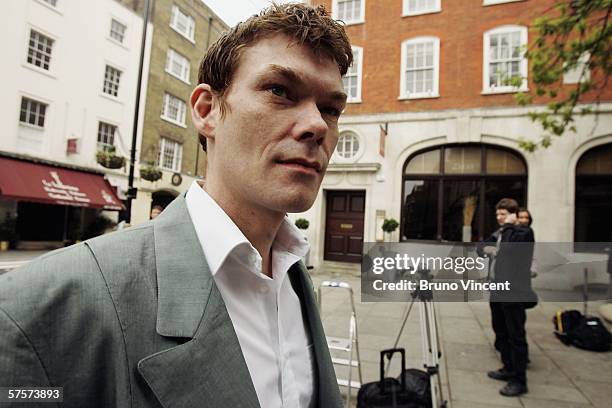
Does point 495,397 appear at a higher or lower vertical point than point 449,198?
lower

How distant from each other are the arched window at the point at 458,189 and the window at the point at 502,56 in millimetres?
2208

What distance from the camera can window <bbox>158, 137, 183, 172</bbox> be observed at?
68.5 feet

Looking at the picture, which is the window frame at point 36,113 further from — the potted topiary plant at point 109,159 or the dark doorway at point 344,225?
the dark doorway at point 344,225

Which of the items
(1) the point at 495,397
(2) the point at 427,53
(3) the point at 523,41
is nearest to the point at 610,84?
(3) the point at 523,41

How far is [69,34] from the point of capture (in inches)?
632

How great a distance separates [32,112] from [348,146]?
13.6 m

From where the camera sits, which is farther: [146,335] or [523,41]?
[523,41]

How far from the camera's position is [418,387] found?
11.0 ft

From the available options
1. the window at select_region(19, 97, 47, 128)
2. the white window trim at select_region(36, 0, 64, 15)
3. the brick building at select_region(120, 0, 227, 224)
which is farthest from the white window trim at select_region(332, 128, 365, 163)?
the white window trim at select_region(36, 0, 64, 15)

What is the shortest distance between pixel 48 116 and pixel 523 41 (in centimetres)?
1920

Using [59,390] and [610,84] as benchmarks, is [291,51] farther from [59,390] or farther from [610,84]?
[610,84]

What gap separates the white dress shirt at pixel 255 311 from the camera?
110cm

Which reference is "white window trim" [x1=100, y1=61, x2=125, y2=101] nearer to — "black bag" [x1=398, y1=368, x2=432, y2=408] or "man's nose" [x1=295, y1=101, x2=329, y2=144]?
"black bag" [x1=398, y1=368, x2=432, y2=408]

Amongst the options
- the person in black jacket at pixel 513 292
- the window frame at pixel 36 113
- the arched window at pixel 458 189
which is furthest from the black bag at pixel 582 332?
the window frame at pixel 36 113
